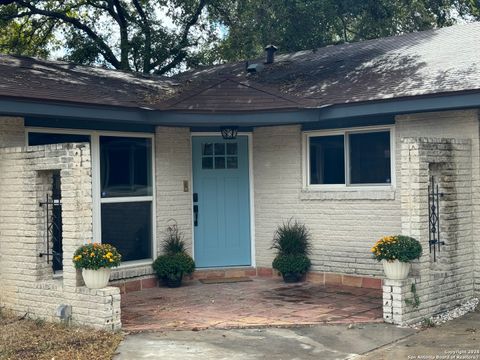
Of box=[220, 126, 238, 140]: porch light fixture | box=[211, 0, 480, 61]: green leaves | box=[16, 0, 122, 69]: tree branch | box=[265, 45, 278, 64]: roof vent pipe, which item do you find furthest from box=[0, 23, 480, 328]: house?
box=[16, 0, 122, 69]: tree branch

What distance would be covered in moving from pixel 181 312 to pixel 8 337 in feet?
7.31

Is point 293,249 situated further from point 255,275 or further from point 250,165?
point 250,165

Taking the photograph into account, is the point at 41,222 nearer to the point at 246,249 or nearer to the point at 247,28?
the point at 246,249

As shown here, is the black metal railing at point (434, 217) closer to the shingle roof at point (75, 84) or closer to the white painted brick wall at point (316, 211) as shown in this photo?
the white painted brick wall at point (316, 211)

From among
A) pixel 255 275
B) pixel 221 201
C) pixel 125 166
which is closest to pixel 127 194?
pixel 125 166

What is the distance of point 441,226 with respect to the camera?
8594 mm

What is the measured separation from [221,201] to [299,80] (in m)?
2.62

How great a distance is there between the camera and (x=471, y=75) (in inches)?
346

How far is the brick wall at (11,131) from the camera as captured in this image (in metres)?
8.77

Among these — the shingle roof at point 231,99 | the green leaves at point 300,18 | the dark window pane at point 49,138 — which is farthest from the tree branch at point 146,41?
the dark window pane at point 49,138

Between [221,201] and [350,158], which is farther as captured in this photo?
[221,201]

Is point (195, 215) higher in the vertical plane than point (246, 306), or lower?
higher

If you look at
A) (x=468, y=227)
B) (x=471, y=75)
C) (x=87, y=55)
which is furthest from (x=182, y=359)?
(x=87, y=55)

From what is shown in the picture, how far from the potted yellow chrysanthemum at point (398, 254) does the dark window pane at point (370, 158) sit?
2.30 metres
